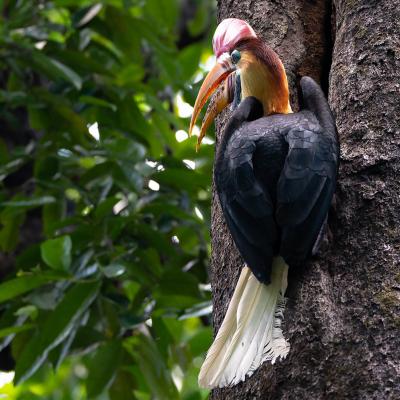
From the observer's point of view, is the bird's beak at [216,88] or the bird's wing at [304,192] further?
the bird's beak at [216,88]

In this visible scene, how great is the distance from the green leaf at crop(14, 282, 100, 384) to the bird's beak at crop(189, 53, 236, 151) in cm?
59

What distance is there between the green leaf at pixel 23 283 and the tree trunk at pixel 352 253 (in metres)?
0.61

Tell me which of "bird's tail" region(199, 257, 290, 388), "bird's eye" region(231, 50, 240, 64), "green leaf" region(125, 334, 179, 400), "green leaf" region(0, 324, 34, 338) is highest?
"bird's eye" region(231, 50, 240, 64)

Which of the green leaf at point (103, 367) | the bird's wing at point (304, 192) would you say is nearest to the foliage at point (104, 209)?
the green leaf at point (103, 367)

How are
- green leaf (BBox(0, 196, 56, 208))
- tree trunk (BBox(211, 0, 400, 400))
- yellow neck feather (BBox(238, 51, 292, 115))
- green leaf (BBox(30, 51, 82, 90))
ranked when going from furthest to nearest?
green leaf (BBox(30, 51, 82, 90))
green leaf (BBox(0, 196, 56, 208))
yellow neck feather (BBox(238, 51, 292, 115))
tree trunk (BBox(211, 0, 400, 400))

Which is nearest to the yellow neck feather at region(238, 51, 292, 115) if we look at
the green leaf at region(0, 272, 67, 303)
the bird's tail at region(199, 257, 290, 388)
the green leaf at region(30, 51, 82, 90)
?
the bird's tail at region(199, 257, 290, 388)

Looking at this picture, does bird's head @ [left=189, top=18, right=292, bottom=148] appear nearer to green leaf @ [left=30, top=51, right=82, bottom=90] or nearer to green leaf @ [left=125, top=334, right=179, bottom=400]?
green leaf @ [left=125, top=334, right=179, bottom=400]

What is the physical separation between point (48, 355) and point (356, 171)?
1.14 meters

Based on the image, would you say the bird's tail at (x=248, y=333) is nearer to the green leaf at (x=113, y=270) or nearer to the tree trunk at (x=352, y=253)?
the tree trunk at (x=352, y=253)

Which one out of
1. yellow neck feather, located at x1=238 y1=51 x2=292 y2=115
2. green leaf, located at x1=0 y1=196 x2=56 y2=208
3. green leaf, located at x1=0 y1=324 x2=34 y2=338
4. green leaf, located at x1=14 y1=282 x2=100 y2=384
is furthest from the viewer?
green leaf, located at x1=0 y1=196 x2=56 y2=208

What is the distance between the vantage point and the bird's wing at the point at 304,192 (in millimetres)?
1749

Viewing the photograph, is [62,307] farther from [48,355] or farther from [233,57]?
[233,57]

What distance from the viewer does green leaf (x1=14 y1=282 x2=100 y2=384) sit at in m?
2.41

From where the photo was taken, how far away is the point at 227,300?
195cm
